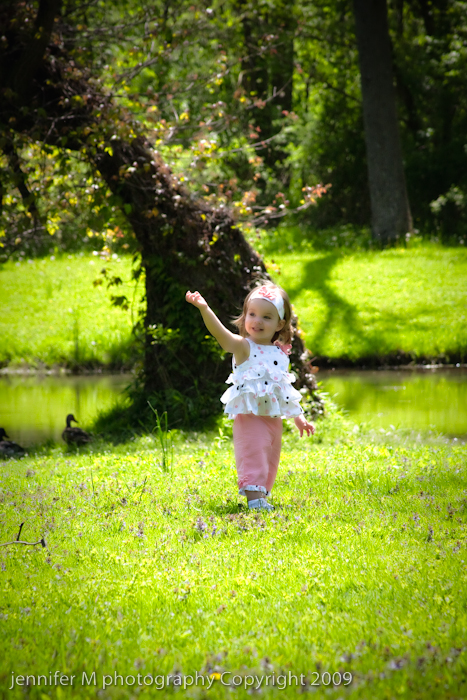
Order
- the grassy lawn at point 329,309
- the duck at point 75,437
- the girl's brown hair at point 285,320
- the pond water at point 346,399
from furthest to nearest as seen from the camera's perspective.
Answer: the grassy lawn at point 329,309, the pond water at point 346,399, the duck at point 75,437, the girl's brown hair at point 285,320

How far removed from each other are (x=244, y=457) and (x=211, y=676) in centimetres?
235

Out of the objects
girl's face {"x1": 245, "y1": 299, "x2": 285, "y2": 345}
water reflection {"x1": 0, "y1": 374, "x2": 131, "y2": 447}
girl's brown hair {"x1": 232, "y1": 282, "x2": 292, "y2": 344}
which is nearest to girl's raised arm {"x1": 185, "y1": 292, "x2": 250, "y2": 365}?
girl's face {"x1": 245, "y1": 299, "x2": 285, "y2": 345}

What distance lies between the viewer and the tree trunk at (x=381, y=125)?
18781mm

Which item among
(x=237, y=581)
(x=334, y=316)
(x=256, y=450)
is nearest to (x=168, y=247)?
(x=256, y=450)

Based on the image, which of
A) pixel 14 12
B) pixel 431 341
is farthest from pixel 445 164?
pixel 14 12

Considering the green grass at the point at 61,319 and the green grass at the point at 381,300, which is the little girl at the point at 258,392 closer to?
the green grass at the point at 61,319

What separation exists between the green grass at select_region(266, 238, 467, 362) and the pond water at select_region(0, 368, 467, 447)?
726 millimetres

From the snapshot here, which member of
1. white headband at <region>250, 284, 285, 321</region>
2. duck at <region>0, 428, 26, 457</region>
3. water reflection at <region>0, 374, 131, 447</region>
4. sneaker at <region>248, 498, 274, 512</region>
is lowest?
water reflection at <region>0, 374, 131, 447</region>

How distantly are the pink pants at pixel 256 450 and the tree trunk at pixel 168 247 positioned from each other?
3.49m

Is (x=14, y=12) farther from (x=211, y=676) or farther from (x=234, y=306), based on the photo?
(x=211, y=676)

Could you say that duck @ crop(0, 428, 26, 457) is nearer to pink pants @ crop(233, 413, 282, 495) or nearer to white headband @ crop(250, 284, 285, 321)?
pink pants @ crop(233, 413, 282, 495)

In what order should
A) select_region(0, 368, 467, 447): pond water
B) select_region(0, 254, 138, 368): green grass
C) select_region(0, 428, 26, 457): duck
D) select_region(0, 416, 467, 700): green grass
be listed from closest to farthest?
select_region(0, 416, 467, 700): green grass → select_region(0, 428, 26, 457): duck → select_region(0, 368, 467, 447): pond water → select_region(0, 254, 138, 368): green grass

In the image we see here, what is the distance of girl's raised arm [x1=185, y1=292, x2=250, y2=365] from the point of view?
4.63 meters

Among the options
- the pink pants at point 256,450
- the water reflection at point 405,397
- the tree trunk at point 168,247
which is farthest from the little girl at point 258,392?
the water reflection at point 405,397
